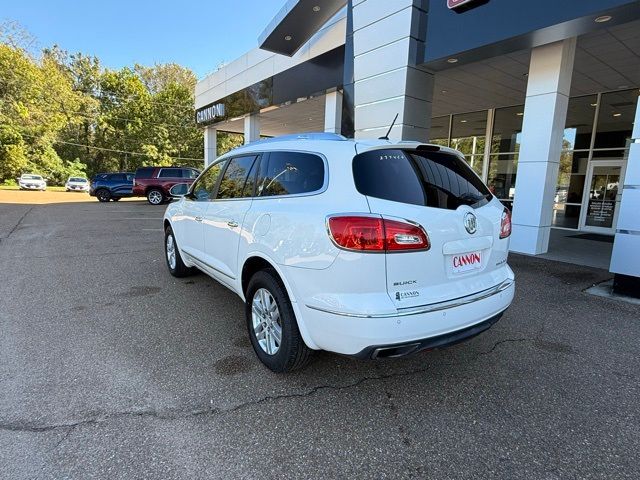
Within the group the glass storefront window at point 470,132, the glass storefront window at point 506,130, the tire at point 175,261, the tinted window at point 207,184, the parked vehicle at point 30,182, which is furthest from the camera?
the parked vehicle at point 30,182

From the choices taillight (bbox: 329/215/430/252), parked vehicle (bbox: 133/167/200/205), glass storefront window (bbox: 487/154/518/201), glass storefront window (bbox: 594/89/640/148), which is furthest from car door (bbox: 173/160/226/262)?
parked vehicle (bbox: 133/167/200/205)

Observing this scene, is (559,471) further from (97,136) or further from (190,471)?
(97,136)

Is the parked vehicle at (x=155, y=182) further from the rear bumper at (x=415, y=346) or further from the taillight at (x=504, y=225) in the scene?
the rear bumper at (x=415, y=346)

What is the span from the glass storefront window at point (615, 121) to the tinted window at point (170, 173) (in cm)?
1813

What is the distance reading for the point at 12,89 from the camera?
3391 centimetres

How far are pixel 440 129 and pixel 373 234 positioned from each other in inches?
620

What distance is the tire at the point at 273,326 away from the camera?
275cm

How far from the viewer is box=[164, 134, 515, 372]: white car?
232cm

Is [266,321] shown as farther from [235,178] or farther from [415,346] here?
[235,178]

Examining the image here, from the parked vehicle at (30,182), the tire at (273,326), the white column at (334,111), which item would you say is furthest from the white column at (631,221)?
the parked vehicle at (30,182)

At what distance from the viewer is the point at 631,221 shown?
4.93m

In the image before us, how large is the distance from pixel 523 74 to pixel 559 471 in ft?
32.4

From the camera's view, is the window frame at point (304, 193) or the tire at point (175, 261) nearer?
the window frame at point (304, 193)

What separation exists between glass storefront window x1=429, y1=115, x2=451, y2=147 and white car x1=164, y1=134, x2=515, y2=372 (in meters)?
13.6
